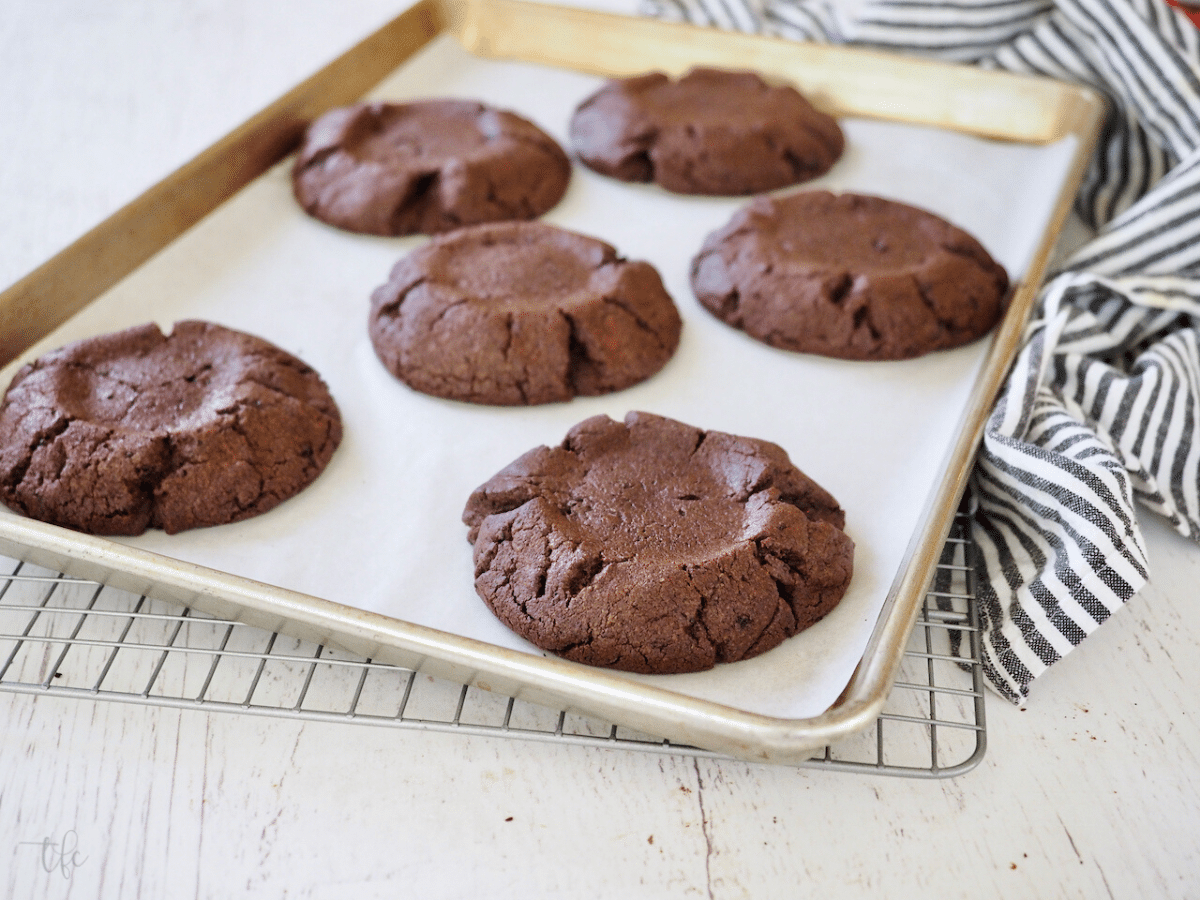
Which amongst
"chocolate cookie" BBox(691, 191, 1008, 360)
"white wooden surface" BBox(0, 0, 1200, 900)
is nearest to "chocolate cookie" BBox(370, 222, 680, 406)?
"chocolate cookie" BBox(691, 191, 1008, 360)

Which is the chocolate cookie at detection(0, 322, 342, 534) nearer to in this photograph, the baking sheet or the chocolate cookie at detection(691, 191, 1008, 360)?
the baking sheet

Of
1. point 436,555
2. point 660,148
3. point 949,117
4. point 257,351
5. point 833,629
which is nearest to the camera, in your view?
point 833,629

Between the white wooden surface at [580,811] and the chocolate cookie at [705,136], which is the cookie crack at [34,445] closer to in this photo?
the white wooden surface at [580,811]

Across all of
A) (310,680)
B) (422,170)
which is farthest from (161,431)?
(422,170)

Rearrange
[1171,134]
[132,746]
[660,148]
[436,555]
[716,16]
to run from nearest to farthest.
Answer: [132,746] < [436,555] < [1171,134] < [660,148] < [716,16]

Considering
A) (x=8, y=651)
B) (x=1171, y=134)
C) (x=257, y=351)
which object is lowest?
(x=8, y=651)

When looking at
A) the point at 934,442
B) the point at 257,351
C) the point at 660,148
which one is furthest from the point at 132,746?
the point at 660,148

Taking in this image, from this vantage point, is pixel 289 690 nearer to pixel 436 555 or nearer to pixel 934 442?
pixel 436 555

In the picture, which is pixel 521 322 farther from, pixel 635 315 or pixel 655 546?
pixel 655 546
